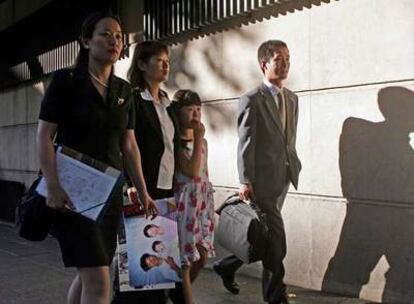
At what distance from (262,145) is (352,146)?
32.2 inches

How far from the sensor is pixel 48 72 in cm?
1048

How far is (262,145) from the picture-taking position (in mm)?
4367

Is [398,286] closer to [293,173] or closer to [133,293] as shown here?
[293,173]

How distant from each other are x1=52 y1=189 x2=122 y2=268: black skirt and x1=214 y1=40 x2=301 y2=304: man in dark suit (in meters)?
1.55

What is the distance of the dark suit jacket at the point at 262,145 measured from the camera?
4320 millimetres

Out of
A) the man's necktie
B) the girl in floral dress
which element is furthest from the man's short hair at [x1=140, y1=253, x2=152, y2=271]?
the man's necktie

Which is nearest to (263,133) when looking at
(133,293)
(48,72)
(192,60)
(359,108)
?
(359,108)

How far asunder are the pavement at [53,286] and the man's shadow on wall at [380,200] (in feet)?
0.92

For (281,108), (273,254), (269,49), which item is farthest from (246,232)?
(269,49)

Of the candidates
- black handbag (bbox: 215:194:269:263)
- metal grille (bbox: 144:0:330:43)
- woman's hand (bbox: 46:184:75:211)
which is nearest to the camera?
woman's hand (bbox: 46:184:75:211)

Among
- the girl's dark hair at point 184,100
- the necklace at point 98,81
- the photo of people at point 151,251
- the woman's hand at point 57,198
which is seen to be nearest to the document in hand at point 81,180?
the woman's hand at point 57,198

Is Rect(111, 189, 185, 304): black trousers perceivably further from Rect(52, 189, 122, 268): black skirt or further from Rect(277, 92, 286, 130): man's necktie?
Rect(277, 92, 286, 130): man's necktie

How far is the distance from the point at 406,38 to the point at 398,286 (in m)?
1.86

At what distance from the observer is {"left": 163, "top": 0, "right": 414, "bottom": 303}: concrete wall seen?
433 centimetres
